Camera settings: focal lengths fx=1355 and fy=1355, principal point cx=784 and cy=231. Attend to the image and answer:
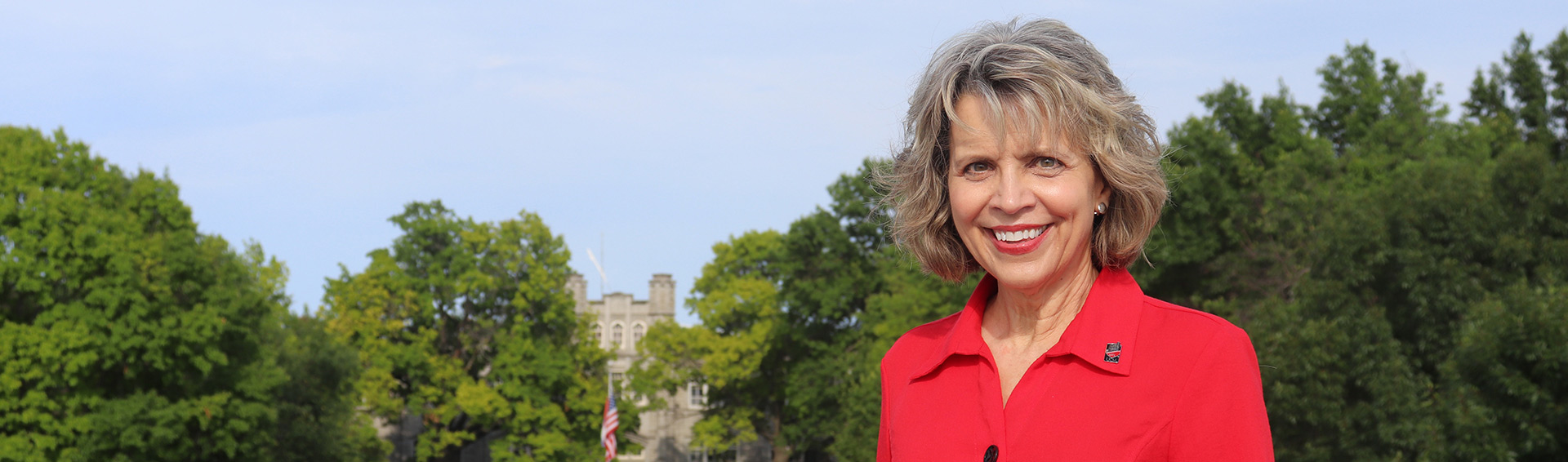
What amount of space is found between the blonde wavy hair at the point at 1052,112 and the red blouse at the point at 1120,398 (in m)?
0.17

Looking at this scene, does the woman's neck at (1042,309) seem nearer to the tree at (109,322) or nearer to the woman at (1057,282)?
the woman at (1057,282)

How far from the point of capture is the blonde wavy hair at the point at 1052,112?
2676 millimetres

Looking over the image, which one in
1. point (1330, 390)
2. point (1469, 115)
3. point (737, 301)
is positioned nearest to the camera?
point (1330, 390)

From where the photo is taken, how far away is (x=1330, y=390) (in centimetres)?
2483

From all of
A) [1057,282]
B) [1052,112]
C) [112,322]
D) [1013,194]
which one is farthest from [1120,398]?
[112,322]

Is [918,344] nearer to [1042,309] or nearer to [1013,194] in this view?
[1042,309]

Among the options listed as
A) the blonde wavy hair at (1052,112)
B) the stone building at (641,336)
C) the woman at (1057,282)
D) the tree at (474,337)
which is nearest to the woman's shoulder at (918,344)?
the woman at (1057,282)

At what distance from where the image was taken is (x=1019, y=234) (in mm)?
2809

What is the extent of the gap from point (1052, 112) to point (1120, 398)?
58 cm

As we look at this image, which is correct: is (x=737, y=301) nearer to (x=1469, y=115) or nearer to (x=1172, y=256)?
(x=1172, y=256)

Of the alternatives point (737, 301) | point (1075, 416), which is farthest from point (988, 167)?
point (737, 301)

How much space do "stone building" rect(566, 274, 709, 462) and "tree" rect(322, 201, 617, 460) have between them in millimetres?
17218

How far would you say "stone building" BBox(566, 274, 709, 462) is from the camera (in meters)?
67.2

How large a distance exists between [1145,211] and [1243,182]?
3363 centimetres
